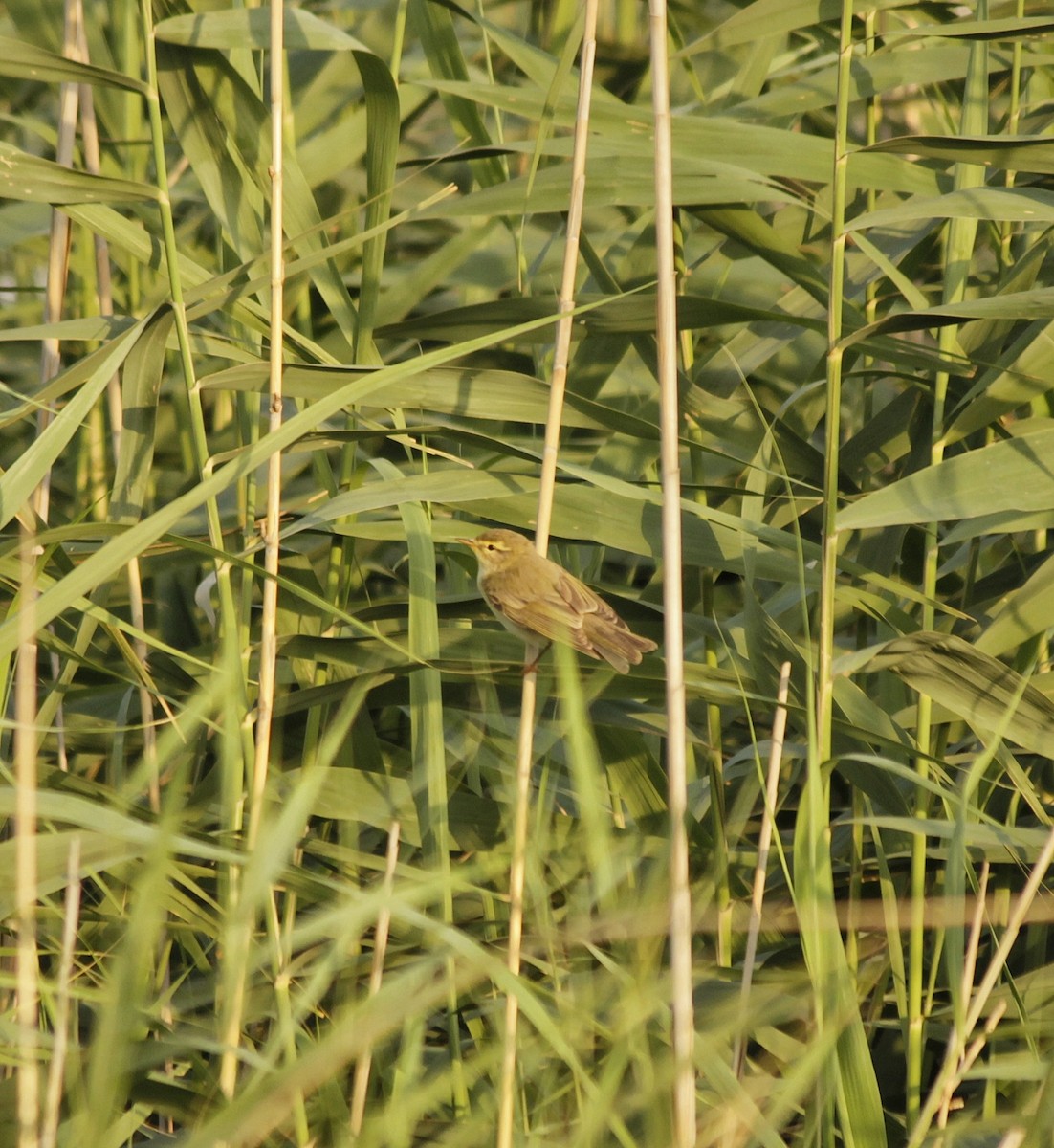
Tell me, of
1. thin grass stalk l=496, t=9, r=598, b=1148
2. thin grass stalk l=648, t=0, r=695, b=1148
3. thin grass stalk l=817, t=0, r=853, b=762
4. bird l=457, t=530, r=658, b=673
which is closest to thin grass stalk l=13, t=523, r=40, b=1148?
thin grass stalk l=496, t=9, r=598, b=1148

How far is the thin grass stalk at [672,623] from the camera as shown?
1.85 metres

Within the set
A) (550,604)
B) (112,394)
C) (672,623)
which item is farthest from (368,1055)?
(112,394)

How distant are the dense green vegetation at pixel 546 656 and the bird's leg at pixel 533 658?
0.07m

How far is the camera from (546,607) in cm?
267

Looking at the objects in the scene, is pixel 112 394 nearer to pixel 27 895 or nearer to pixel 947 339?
pixel 27 895

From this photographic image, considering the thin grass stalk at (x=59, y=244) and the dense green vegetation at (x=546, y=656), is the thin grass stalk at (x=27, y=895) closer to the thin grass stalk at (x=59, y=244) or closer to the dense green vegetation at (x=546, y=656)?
the dense green vegetation at (x=546, y=656)

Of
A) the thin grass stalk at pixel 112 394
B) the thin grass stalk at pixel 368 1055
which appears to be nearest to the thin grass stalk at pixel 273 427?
the thin grass stalk at pixel 368 1055

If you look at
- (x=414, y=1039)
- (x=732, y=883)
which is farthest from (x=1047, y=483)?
(x=414, y=1039)

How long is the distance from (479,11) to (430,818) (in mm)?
1531

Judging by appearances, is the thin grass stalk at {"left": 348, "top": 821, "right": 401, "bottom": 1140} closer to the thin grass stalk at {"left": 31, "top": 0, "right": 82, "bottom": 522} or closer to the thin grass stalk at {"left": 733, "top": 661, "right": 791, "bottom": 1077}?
the thin grass stalk at {"left": 733, "top": 661, "right": 791, "bottom": 1077}

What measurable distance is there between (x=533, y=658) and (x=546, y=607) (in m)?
0.13

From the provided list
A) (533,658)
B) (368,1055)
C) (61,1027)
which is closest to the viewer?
(61,1027)

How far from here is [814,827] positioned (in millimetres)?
1966

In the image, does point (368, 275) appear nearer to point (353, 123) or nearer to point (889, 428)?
point (353, 123)
